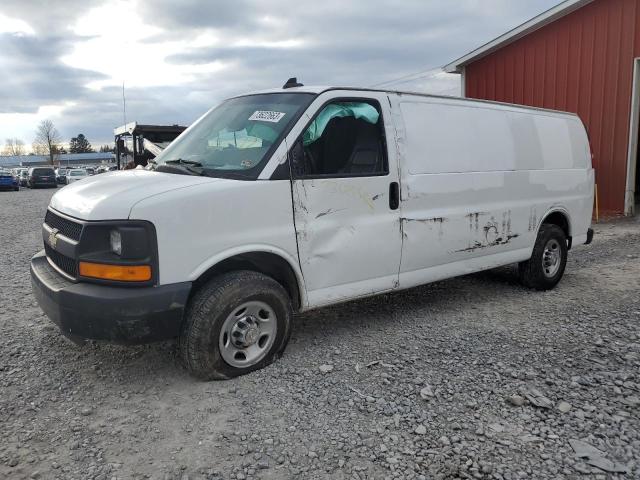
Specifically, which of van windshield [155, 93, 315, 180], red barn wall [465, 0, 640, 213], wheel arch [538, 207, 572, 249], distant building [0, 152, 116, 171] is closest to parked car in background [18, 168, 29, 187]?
red barn wall [465, 0, 640, 213]

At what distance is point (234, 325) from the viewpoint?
3623mm

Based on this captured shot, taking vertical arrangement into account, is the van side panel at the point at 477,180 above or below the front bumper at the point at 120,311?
above

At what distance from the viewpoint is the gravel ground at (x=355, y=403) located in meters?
2.78

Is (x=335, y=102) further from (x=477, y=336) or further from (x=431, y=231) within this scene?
(x=477, y=336)

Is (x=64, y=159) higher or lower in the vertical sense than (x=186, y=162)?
higher

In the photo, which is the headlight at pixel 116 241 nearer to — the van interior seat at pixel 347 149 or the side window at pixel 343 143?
the side window at pixel 343 143

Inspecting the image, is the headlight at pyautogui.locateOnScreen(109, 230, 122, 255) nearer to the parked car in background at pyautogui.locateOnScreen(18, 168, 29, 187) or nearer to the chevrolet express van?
the chevrolet express van

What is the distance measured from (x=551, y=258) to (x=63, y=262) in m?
5.11

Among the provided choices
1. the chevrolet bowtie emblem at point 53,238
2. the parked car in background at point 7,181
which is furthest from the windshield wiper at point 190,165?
the parked car in background at point 7,181

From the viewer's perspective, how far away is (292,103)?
405 centimetres

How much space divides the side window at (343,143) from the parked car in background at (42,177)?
3548cm

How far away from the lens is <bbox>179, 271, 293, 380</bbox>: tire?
11.3 ft

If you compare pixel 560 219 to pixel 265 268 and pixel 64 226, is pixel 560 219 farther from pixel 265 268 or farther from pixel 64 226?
pixel 64 226

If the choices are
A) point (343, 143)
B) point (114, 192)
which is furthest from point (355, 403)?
point (114, 192)
